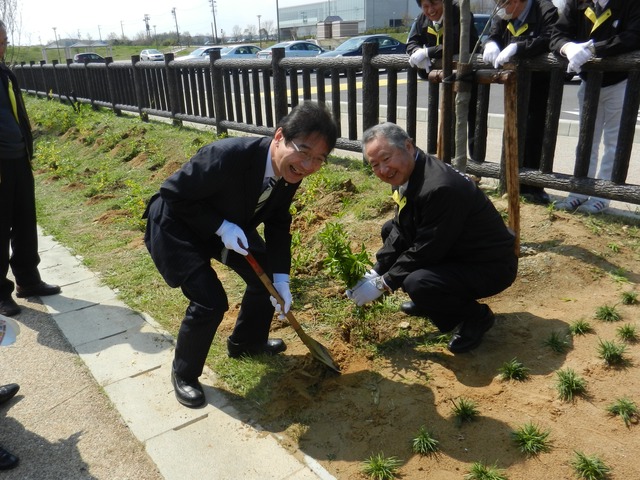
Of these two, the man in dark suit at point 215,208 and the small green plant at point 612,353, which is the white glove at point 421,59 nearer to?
the man in dark suit at point 215,208

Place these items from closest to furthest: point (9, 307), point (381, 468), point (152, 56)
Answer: point (381, 468)
point (9, 307)
point (152, 56)

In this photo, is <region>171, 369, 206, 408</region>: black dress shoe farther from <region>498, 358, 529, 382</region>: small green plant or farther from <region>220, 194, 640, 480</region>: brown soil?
<region>498, 358, 529, 382</region>: small green plant

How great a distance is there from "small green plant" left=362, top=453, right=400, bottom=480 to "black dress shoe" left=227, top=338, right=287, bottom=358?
106cm

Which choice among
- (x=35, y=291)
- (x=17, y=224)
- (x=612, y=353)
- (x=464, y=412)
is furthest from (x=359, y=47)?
(x=464, y=412)

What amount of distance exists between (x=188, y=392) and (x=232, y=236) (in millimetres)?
850

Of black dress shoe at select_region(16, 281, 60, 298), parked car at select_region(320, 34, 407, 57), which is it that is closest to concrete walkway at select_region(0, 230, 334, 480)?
black dress shoe at select_region(16, 281, 60, 298)

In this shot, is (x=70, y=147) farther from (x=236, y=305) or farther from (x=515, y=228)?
(x=515, y=228)

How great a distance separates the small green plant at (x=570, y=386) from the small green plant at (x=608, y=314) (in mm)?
596

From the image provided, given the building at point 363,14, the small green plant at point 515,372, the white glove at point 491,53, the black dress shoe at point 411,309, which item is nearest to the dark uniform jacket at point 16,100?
the black dress shoe at point 411,309

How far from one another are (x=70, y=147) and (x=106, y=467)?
31.7 feet

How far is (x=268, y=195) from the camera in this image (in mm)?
2938

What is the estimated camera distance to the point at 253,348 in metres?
3.33

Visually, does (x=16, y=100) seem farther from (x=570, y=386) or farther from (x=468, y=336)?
(x=570, y=386)

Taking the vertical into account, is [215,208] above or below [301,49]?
above
